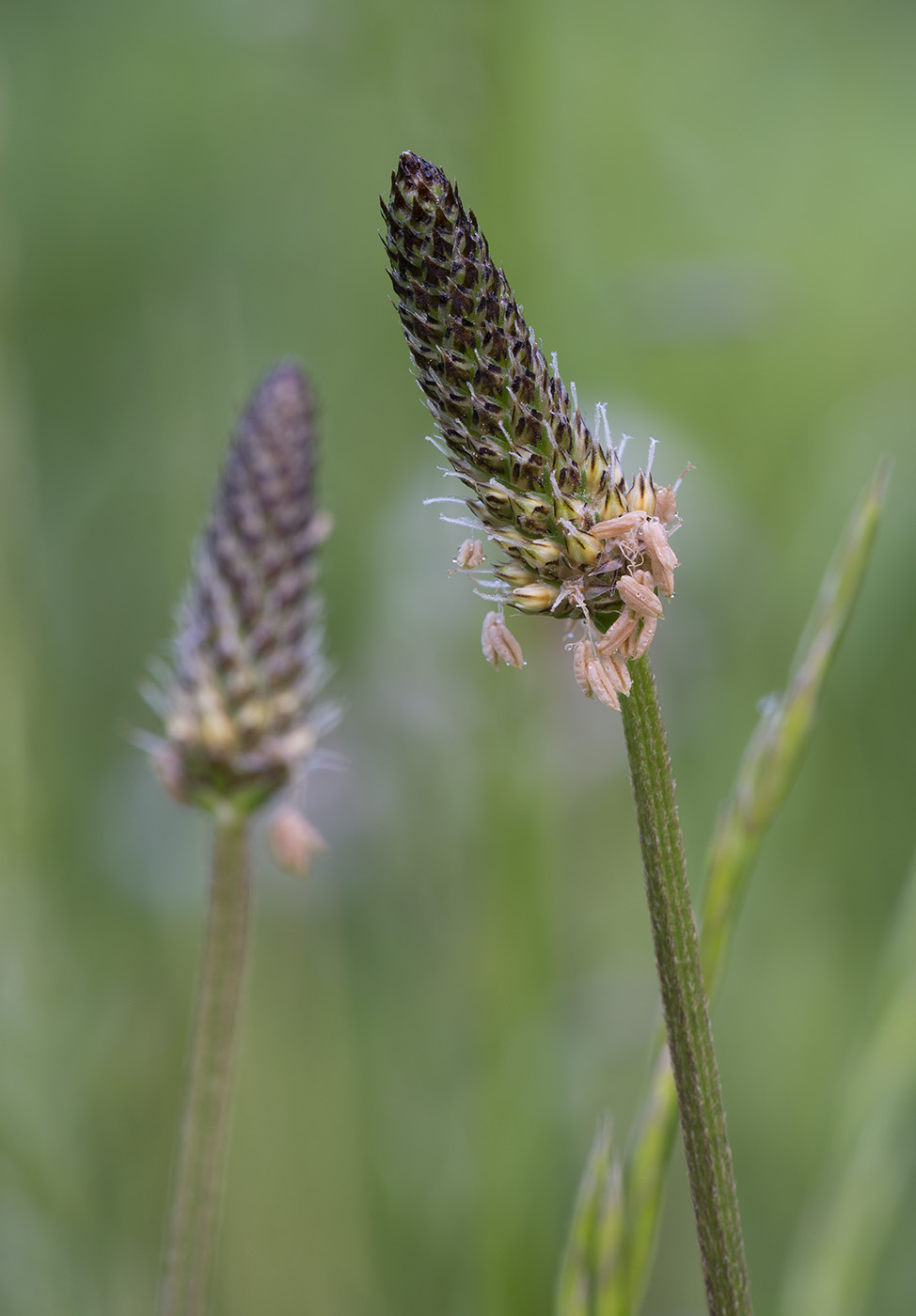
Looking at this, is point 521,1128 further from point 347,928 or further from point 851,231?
point 851,231

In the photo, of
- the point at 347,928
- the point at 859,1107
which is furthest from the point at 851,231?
the point at 859,1107

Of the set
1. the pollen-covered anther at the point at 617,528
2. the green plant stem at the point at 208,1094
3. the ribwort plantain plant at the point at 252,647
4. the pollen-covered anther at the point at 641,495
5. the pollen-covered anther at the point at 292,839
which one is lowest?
the green plant stem at the point at 208,1094

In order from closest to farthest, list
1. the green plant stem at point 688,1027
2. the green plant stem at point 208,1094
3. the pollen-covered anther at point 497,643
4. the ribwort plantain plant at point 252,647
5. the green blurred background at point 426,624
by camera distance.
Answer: the green plant stem at point 688,1027
the pollen-covered anther at point 497,643
the green plant stem at point 208,1094
the ribwort plantain plant at point 252,647
the green blurred background at point 426,624

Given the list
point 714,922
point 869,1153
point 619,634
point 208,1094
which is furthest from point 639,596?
point 869,1153

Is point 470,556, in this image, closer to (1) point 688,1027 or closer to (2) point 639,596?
(2) point 639,596

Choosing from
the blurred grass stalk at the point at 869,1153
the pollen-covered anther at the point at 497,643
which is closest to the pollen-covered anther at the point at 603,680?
the pollen-covered anther at the point at 497,643

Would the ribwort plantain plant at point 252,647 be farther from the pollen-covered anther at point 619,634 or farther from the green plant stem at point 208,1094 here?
the pollen-covered anther at point 619,634

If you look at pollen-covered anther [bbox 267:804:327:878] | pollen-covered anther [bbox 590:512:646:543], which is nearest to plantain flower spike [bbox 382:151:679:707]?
pollen-covered anther [bbox 590:512:646:543]
